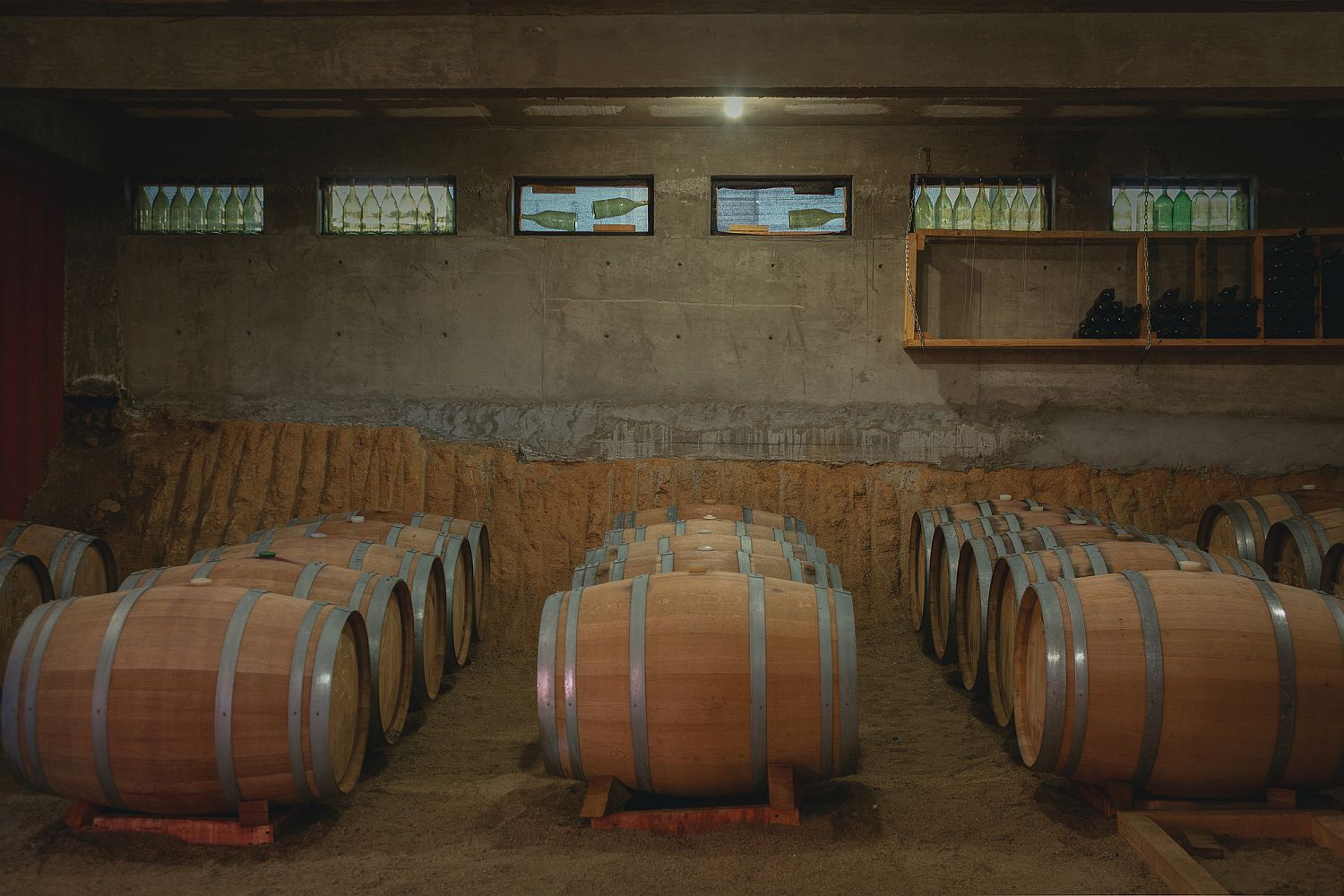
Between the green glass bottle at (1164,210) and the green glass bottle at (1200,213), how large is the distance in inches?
7.2

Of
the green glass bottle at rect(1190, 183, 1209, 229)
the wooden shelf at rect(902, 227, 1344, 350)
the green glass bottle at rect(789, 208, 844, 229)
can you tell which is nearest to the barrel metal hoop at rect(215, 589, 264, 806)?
the wooden shelf at rect(902, 227, 1344, 350)

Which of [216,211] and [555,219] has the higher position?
[216,211]

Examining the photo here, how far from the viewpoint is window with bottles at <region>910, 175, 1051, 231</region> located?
8.05 m

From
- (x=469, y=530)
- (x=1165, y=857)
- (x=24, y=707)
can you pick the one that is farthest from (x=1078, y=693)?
(x=469, y=530)

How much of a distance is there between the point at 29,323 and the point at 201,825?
6.28 meters

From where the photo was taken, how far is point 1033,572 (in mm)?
4285

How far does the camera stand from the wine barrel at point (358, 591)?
3.98 metres

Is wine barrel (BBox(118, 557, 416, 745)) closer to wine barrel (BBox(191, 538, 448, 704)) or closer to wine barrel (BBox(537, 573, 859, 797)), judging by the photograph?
wine barrel (BBox(191, 538, 448, 704))

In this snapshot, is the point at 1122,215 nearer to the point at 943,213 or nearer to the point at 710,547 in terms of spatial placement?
the point at 943,213

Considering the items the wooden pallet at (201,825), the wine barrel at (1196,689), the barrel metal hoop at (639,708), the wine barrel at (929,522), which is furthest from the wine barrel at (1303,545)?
the wooden pallet at (201,825)

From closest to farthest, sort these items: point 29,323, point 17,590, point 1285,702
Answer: point 1285,702 < point 17,590 < point 29,323

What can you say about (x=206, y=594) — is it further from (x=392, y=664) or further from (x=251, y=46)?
(x=251, y=46)

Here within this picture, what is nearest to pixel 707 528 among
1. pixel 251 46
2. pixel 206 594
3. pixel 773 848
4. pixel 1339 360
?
pixel 773 848

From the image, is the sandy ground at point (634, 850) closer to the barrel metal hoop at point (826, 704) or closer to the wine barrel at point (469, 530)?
the barrel metal hoop at point (826, 704)
